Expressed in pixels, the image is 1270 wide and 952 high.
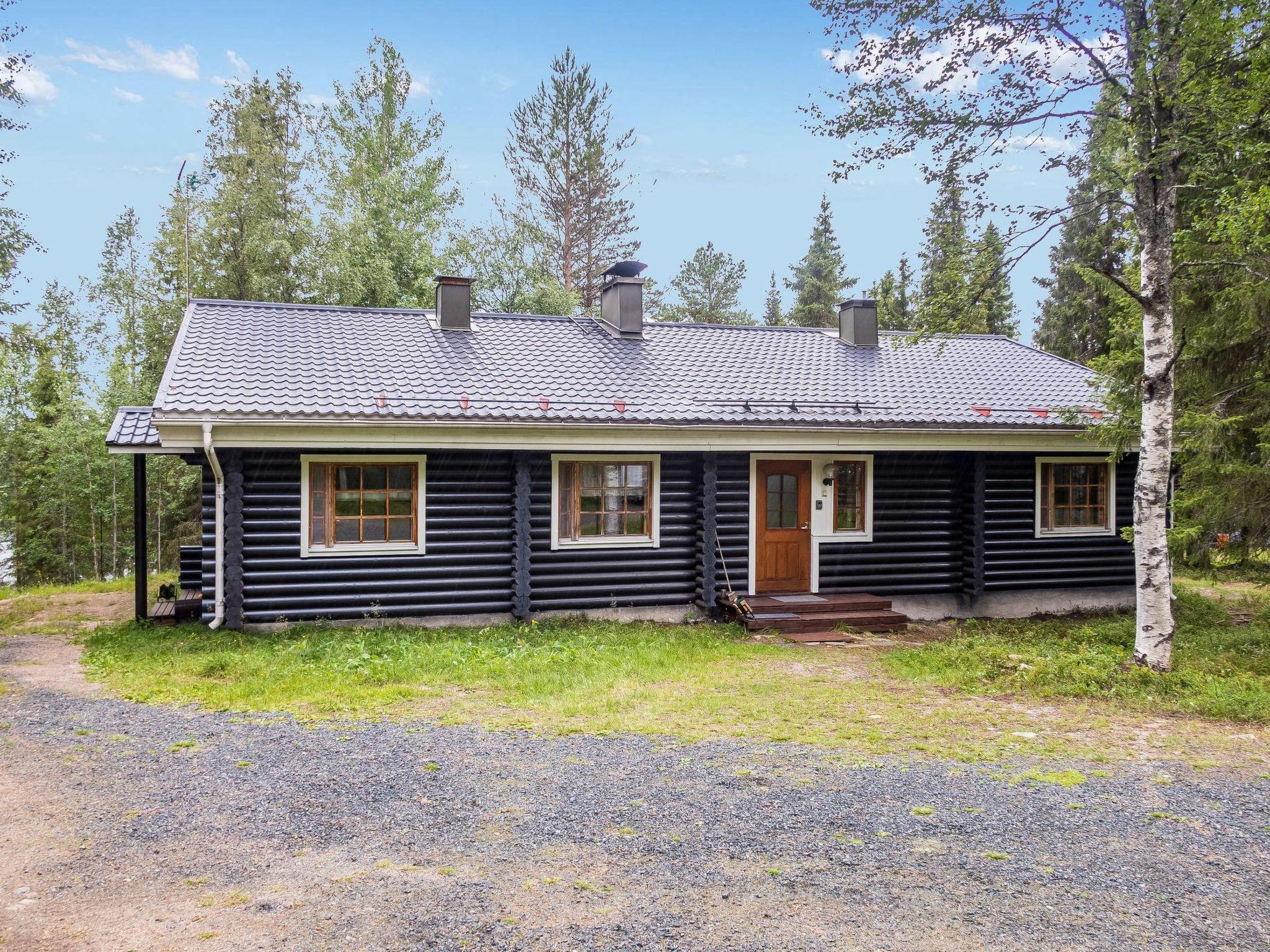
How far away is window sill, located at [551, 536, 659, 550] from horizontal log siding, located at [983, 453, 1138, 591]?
4.86m

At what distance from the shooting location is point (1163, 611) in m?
7.60

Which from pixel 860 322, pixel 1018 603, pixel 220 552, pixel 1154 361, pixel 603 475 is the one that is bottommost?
pixel 1018 603

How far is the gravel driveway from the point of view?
3314mm

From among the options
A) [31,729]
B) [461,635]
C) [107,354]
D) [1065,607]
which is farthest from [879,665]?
[107,354]

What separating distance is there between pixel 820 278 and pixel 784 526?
2682cm

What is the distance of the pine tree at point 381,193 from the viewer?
2023 centimetres

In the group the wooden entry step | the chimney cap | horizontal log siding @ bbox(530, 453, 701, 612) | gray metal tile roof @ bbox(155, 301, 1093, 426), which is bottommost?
the wooden entry step

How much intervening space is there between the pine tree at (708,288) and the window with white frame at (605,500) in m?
27.6

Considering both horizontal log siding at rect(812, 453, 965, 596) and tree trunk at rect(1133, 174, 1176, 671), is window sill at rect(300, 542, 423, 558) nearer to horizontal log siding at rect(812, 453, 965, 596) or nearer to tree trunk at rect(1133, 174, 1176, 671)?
horizontal log siding at rect(812, 453, 965, 596)

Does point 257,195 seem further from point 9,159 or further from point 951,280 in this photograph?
point 951,280

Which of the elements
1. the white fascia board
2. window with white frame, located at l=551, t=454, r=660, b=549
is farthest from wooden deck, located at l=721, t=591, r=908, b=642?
the white fascia board

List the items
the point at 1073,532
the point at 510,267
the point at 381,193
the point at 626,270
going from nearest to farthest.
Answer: the point at 1073,532
the point at 626,270
the point at 381,193
the point at 510,267

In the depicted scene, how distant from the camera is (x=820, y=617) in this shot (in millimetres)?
10625

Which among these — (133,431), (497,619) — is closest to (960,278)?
(497,619)
